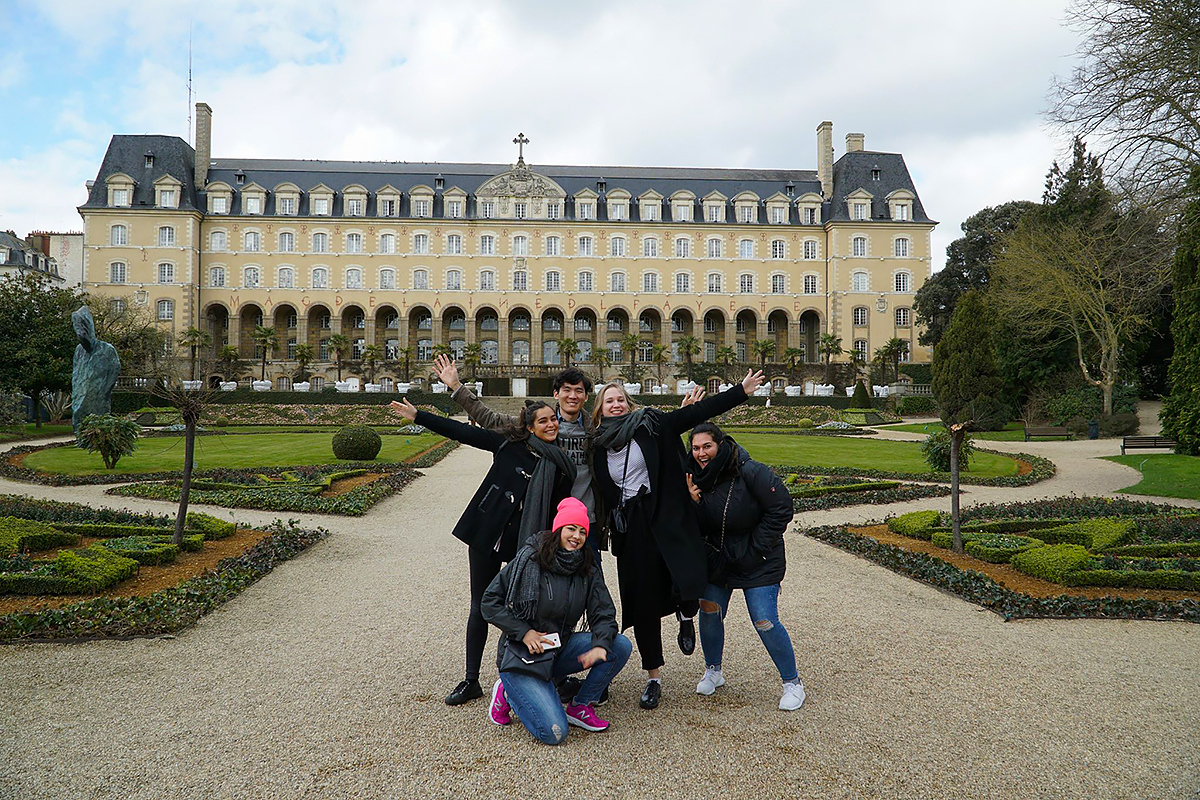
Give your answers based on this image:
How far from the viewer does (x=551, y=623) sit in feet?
11.1

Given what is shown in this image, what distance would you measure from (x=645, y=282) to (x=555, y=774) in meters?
45.5

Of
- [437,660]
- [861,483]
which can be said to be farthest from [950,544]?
[437,660]

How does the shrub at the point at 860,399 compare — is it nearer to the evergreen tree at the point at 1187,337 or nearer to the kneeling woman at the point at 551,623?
the evergreen tree at the point at 1187,337

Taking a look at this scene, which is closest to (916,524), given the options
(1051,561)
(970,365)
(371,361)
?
(1051,561)

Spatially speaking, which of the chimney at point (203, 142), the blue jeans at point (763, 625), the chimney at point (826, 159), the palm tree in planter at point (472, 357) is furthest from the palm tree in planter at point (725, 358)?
the blue jeans at point (763, 625)

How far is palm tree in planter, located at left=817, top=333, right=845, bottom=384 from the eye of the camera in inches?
1766

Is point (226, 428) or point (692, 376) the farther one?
point (692, 376)

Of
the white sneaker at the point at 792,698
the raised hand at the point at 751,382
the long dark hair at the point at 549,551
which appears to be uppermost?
the raised hand at the point at 751,382

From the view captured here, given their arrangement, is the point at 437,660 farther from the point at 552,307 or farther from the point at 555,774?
the point at 552,307

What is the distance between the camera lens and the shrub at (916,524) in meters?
7.80

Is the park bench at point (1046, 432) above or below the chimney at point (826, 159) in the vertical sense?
below

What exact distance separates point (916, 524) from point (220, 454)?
46.3ft

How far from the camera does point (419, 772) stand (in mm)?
3072

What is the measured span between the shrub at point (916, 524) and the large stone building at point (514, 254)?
3760cm
